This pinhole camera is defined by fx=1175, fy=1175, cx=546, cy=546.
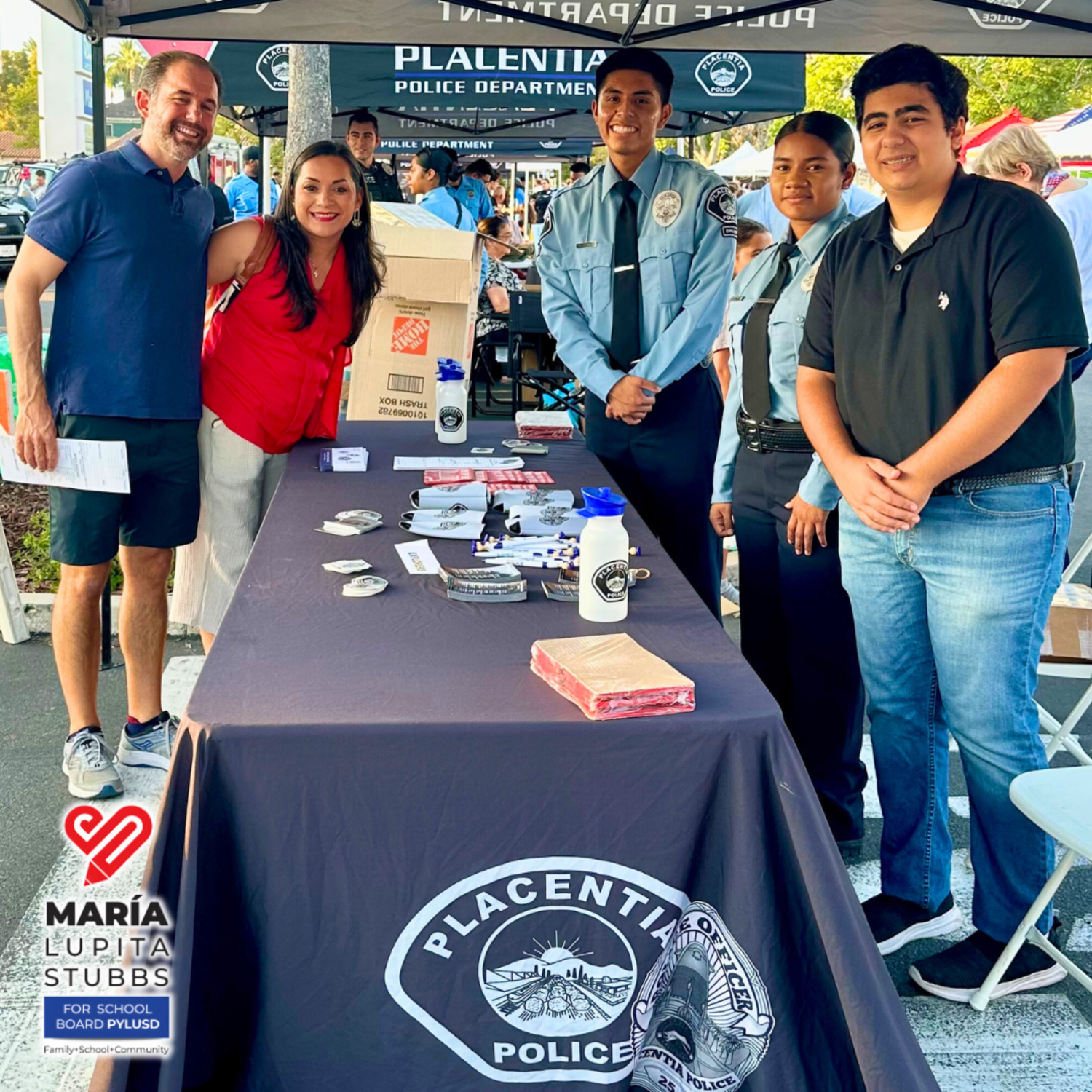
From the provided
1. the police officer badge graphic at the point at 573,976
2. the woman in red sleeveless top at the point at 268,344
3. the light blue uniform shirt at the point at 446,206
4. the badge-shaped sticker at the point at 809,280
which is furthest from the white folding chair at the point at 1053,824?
the light blue uniform shirt at the point at 446,206

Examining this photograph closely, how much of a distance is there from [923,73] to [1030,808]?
141 centimetres

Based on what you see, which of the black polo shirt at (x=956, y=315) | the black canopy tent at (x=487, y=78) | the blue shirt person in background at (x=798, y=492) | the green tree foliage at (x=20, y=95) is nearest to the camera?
the black polo shirt at (x=956, y=315)

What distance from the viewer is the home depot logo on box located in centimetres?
523

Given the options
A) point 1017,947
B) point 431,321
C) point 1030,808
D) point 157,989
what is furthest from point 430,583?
point 431,321

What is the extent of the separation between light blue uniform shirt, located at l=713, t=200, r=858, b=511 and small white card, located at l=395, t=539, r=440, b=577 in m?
0.91

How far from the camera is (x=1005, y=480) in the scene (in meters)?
2.24

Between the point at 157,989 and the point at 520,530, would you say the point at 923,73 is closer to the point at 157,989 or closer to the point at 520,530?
the point at 520,530

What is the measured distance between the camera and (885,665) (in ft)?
8.30

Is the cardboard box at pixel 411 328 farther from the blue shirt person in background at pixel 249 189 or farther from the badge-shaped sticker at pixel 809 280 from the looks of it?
the blue shirt person in background at pixel 249 189

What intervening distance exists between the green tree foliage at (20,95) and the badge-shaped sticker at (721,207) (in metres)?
65.8

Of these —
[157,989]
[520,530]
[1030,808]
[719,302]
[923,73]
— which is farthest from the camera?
[719,302]

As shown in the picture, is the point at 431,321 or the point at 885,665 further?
the point at 431,321

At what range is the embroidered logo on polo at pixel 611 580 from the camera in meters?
2.08

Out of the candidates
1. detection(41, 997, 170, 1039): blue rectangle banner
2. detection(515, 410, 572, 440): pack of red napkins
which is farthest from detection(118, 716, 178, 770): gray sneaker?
detection(41, 997, 170, 1039): blue rectangle banner
